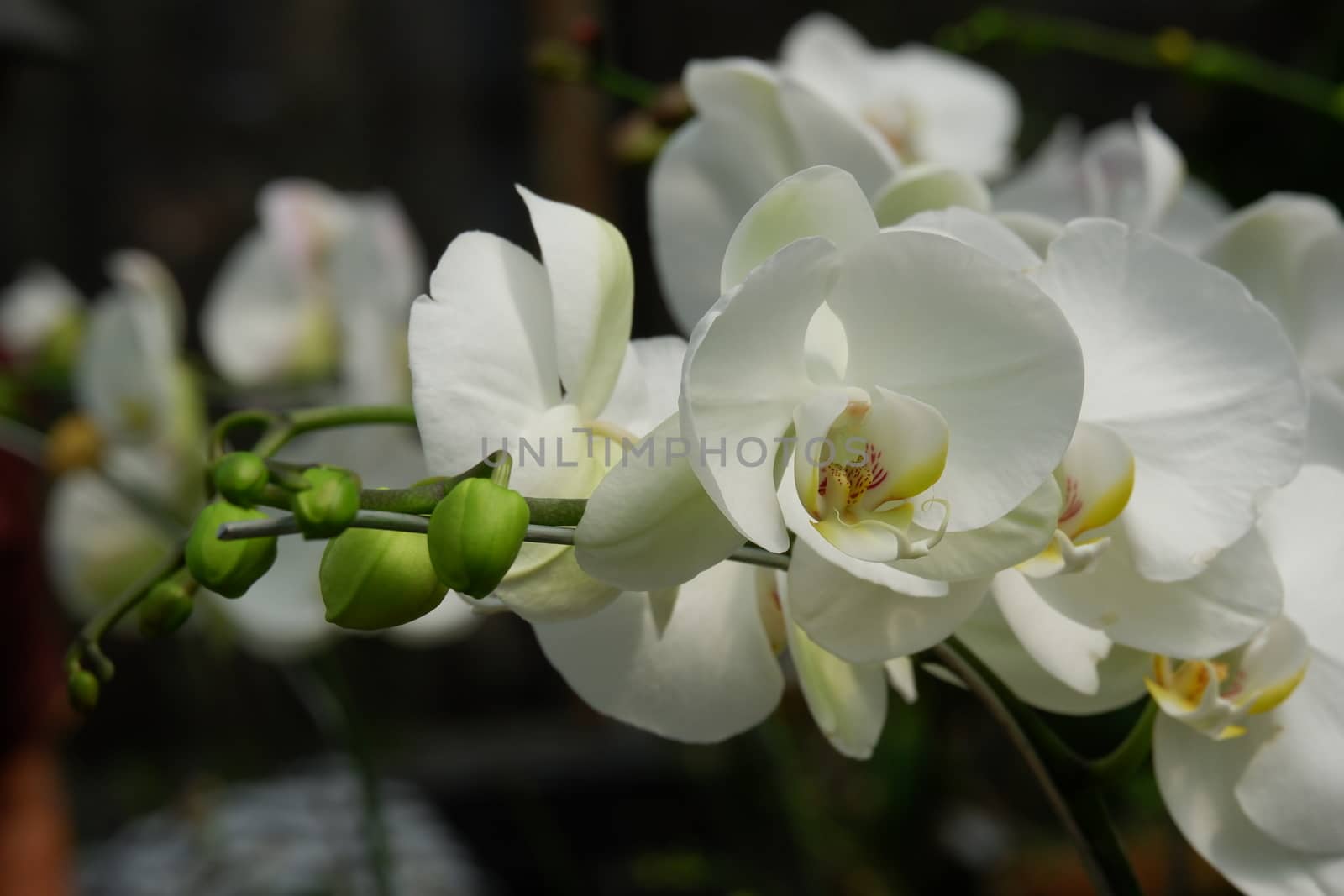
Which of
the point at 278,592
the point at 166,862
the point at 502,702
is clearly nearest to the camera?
the point at 278,592

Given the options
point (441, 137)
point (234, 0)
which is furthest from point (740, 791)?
point (234, 0)

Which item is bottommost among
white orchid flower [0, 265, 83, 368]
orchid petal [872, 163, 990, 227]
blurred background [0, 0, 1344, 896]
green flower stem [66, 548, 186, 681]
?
blurred background [0, 0, 1344, 896]

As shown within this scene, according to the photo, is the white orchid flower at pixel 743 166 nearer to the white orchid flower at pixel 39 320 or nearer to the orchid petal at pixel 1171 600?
the orchid petal at pixel 1171 600

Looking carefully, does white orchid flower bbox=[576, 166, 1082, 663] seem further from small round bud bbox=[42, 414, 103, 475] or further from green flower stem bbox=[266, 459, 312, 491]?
small round bud bbox=[42, 414, 103, 475]

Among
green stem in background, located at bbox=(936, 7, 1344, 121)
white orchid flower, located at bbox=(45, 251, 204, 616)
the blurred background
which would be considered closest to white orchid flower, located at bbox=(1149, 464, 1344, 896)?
green stem in background, located at bbox=(936, 7, 1344, 121)

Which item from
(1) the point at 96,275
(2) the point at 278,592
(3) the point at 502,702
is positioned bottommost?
(3) the point at 502,702

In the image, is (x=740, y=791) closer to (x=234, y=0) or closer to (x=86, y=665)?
(x=86, y=665)

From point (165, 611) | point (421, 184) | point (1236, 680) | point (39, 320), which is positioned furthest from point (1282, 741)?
point (421, 184)

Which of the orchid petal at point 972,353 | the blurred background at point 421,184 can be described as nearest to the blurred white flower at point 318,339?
the orchid petal at point 972,353
